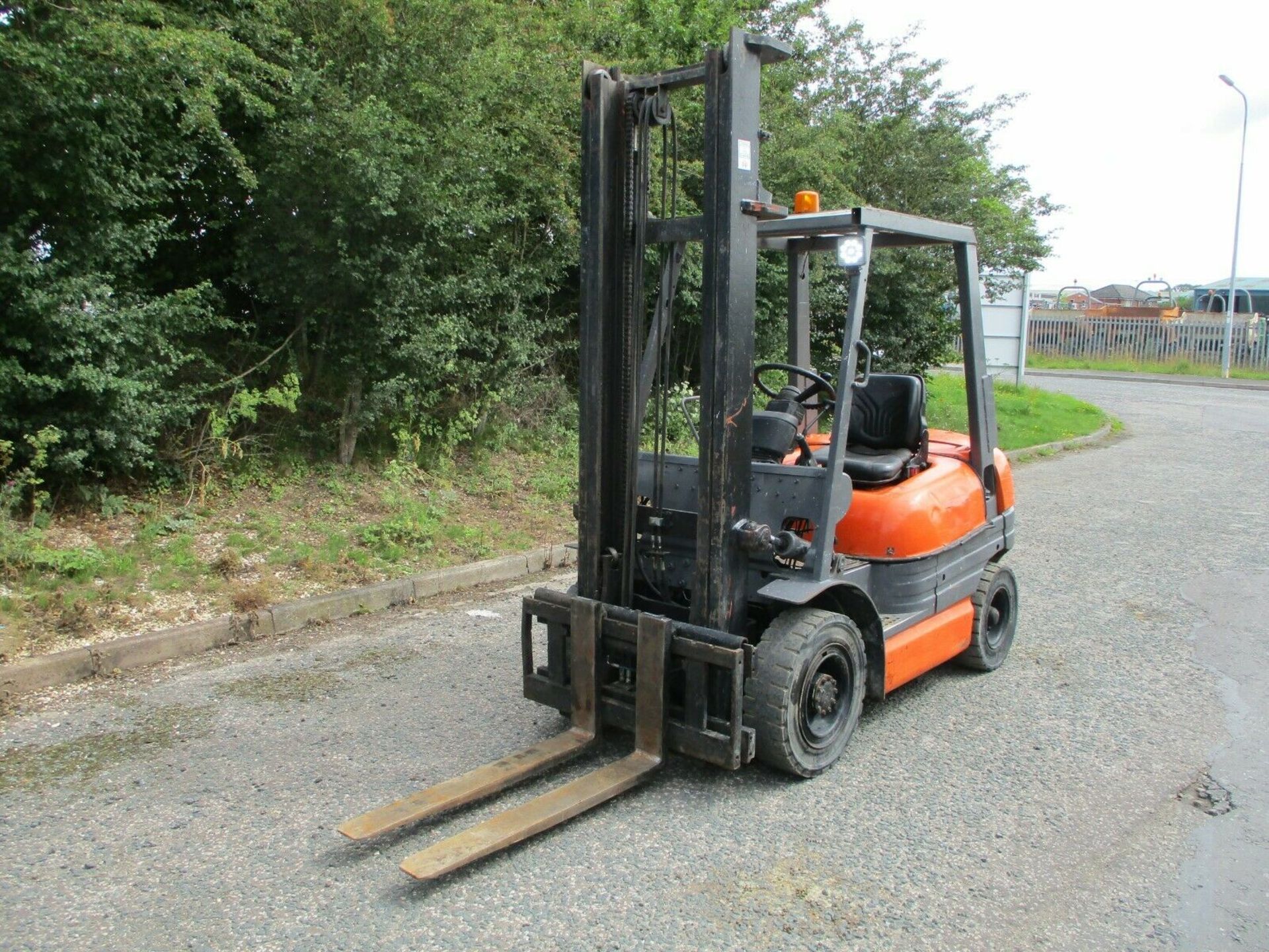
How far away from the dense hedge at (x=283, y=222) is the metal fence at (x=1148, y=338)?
81.1 ft

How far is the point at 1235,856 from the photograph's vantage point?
3.81m

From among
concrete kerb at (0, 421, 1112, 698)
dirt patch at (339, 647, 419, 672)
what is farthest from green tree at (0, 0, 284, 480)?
dirt patch at (339, 647, 419, 672)

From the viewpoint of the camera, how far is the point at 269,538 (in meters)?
7.55

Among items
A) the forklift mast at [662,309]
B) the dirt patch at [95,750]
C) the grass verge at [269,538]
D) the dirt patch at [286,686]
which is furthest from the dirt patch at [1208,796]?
the grass verge at [269,538]

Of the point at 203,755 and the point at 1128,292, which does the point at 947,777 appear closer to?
the point at 203,755

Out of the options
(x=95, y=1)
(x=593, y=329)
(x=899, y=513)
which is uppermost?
(x=95, y=1)

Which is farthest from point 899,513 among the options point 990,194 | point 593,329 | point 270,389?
point 990,194

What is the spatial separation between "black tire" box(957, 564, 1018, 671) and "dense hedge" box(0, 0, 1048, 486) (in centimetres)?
513

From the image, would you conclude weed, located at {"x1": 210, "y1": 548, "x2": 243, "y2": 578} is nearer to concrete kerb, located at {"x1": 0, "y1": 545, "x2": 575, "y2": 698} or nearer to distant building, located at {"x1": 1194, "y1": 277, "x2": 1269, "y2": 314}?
concrete kerb, located at {"x1": 0, "y1": 545, "x2": 575, "y2": 698}

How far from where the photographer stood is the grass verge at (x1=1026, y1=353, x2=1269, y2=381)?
31.1 metres

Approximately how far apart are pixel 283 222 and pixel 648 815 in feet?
20.3

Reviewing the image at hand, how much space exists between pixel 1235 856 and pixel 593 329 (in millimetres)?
3319

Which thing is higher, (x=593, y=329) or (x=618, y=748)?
(x=593, y=329)

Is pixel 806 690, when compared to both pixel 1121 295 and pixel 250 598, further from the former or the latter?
pixel 1121 295
